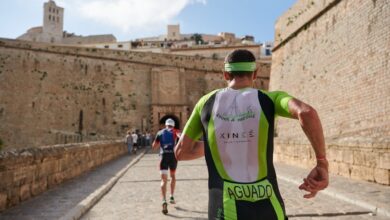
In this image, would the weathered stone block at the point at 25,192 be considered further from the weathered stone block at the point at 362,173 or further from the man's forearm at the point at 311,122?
the weathered stone block at the point at 362,173

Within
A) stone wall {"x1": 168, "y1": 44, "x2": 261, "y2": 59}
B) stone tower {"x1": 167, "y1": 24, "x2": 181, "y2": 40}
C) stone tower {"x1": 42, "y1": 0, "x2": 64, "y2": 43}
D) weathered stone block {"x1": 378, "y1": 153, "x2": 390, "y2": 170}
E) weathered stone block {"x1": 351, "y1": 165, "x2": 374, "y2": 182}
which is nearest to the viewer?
weathered stone block {"x1": 378, "y1": 153, "x2": 390, "y2": 170}

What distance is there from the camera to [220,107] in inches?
92.4

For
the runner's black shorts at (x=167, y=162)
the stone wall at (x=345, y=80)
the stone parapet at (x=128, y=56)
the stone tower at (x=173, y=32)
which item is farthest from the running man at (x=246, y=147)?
the stone tower at (x=173, y=32)

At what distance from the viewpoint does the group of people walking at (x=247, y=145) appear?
6.86ft

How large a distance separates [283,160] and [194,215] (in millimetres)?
10332

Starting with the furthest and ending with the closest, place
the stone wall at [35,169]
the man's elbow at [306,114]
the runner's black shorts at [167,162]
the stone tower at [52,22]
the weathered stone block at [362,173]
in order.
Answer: the stone tower at [52,22], the weathered stone block at [362,173], the runner's black shorts at [167,162], the stone wall at [35,169], the man's elbow at [306,114]

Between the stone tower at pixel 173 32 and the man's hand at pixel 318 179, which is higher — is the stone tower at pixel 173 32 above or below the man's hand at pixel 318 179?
above

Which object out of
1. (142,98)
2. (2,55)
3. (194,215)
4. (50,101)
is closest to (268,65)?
(142,98)

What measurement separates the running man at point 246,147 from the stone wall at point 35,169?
476 centimetres

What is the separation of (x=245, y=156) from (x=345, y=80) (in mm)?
14716

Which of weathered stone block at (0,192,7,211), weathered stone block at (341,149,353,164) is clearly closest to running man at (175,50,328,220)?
weathered stone block at (0,192,7,211)

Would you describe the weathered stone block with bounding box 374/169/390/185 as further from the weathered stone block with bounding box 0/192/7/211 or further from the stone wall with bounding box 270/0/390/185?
the weathered stone block with bounding box 0/192/7/211

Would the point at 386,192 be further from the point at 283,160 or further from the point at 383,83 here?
the point at 283,160

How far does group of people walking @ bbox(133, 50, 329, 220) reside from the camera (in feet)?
6.86
